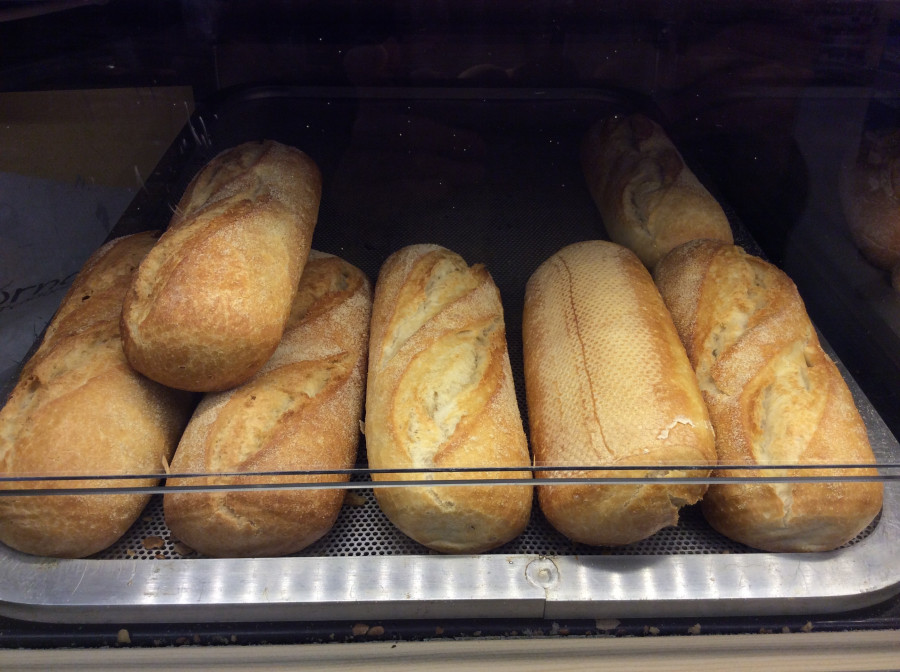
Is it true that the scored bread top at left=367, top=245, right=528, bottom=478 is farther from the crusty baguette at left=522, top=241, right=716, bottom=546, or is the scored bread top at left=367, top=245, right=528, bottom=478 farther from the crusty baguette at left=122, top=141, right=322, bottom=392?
the crusty baguette at left=122, top=141, right=322, bottom=392

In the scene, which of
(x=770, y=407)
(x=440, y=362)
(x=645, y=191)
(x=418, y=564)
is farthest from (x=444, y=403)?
(x=645, y=191)

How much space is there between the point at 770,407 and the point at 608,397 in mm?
305

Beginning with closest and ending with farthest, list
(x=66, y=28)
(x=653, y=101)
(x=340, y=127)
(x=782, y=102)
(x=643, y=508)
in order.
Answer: (x=643, y=508)
(x=66, y=28)
(x=782, y=102)
(x=340, y=127)
(x=653, y=101)

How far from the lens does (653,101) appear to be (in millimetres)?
1669

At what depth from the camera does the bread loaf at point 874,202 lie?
1261 mm

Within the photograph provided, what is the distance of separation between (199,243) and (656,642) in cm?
109

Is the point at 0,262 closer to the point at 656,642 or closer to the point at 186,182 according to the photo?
the point at 186,182

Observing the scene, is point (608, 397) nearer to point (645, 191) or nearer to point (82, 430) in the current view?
point (645, 191)

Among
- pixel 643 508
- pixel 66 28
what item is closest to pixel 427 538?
pixel 643 508

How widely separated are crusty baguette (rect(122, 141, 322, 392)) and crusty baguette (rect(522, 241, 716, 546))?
541 mm

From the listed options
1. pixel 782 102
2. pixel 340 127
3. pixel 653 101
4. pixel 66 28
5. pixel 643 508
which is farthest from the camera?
pixel 653 101

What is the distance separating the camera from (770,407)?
1.13m

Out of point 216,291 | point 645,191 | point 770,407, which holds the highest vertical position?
point 216,291

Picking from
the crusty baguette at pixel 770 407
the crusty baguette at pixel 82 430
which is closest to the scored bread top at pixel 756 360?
the crusty baguette at pixel 770 407
